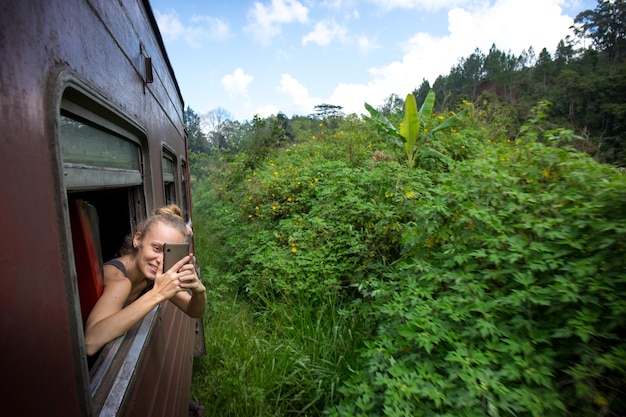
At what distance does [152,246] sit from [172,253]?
233 millimetres

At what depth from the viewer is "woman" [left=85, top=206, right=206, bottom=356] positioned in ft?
3.34

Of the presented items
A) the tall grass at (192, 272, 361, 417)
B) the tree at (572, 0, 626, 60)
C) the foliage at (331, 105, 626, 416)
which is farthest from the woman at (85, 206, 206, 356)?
the tree at (572, 0, 626, 60)

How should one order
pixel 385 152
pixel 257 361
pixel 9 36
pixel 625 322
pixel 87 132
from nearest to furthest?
pixel 9 36
pixel 87 132
pixel 625 322
pixel 257 361
pixel 385 152

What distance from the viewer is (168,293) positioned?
1.12m

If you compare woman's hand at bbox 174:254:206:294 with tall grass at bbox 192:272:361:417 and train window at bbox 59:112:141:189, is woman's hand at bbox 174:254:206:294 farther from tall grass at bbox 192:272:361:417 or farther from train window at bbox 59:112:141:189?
tall grass at bbox 192:272:361:417

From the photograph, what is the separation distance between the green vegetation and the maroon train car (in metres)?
1.38

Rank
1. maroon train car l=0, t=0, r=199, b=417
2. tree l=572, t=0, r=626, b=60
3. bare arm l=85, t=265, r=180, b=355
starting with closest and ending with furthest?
1. maroon train car l=0, t=0, r=199, b=417
2. bare arm l=85, t=265, r=180, b=355
3. tree l=572, t=0, r=626, b=60

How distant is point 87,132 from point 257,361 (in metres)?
2.57

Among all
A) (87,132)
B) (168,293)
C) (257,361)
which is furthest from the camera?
(257,361)

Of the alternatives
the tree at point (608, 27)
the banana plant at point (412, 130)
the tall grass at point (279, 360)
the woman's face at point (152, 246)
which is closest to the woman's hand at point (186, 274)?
the woman's face at point (152, 246)

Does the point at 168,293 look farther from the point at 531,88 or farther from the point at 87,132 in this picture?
the point at 531,88

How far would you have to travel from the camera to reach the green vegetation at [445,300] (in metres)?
1.63

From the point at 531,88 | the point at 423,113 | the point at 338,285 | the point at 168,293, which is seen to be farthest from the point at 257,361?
the point at 531,88

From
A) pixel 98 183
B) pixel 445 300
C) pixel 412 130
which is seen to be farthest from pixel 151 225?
pixel 412 130
